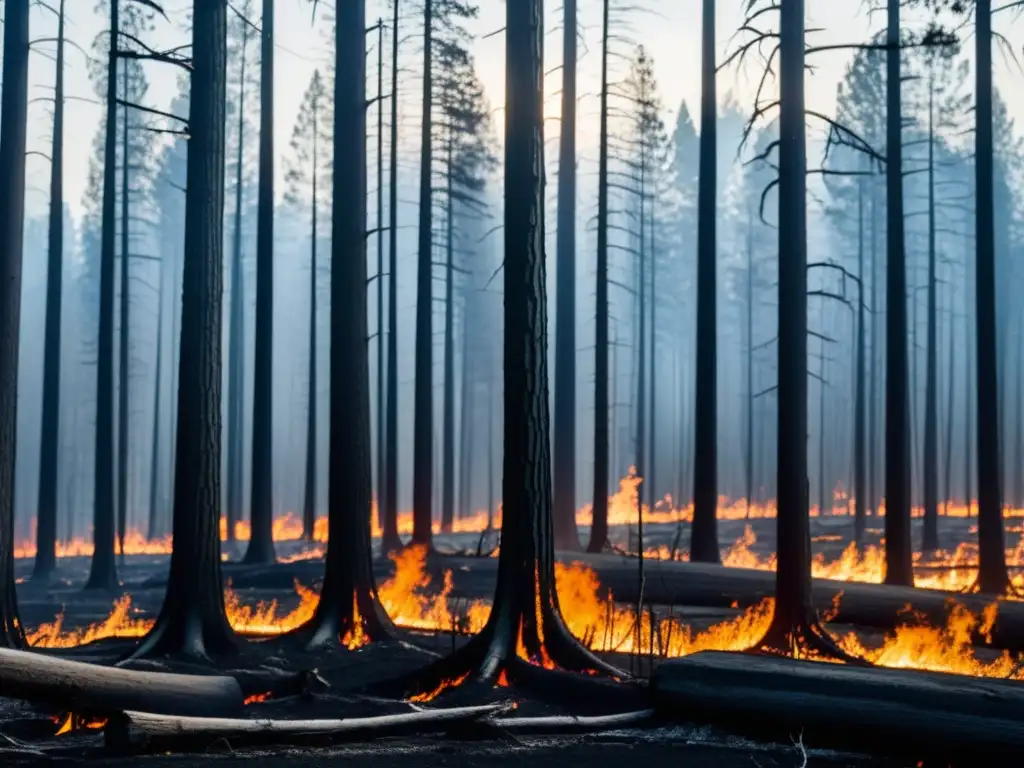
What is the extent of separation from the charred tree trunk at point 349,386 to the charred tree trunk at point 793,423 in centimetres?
455

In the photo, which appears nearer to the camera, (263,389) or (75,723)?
(75,723)

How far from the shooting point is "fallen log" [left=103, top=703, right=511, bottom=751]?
594 centimetres

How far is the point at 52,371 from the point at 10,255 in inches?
421

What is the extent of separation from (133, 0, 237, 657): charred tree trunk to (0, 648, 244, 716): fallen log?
2.79m

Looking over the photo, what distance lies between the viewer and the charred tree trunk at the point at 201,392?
33.1 feet

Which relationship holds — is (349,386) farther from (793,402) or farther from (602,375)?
(602,375)

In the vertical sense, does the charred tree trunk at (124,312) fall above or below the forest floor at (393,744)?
above

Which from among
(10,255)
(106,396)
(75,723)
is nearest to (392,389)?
(106,396)

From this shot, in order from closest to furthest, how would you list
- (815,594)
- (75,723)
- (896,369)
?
1. (75,723)
2. (815,594)
3. (896,369)

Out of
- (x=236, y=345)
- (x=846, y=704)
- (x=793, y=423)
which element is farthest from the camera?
(x=236, y=345)

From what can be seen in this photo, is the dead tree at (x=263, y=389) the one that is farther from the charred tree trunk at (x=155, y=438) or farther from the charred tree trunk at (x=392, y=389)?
the charred tree trunk at (x=155, y=438)

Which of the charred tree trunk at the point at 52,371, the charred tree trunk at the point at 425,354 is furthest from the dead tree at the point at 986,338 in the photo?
the charred tree trunk at the point at 52,371

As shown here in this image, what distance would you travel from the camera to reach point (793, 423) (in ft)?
34.0

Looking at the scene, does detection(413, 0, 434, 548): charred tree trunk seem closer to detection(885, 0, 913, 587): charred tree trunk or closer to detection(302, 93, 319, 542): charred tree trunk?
detection(302, 93, 319, 542): charred tree trunk
